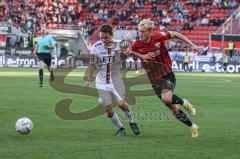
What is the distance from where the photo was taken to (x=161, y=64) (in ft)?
42.8

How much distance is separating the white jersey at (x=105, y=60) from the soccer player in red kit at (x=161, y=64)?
1.33ft

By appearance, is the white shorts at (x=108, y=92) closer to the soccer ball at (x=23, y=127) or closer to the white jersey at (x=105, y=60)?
the white jersey at (x=105, y=60)

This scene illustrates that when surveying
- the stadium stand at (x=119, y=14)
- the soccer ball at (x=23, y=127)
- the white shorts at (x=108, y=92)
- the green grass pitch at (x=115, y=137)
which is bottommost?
the green grass pitch at (x=115, y=137)

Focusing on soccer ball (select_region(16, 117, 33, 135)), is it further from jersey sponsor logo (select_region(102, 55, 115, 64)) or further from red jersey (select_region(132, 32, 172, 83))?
red jersey (select_region(132, 32, 172, 83))

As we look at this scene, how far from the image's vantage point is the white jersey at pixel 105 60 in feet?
42.0

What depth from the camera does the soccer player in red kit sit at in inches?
502

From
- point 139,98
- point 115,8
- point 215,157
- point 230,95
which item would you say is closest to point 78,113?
point 139,98

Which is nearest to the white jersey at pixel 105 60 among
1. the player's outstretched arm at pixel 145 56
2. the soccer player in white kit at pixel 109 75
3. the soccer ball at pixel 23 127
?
the soccer player in white kit at pixel 109 75

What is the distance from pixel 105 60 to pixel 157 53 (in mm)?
1053

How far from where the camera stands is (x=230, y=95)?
24469 millimetres

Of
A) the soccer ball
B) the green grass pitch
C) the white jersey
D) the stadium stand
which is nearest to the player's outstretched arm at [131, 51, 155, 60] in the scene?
the white jersey

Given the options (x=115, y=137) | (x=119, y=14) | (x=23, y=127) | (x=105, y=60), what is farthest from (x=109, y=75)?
(x=119, y=14)

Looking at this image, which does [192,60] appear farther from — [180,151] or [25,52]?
[180,151]

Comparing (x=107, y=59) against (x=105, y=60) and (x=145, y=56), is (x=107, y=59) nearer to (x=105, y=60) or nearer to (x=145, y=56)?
(x=105, y=60)
